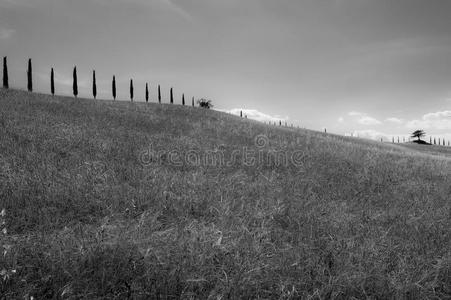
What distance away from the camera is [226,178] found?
6.70 m

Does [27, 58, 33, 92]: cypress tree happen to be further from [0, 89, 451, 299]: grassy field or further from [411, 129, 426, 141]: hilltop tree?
[411, 129, 426, 141]: hilltop tree

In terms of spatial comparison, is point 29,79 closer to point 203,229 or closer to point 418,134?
point 203,229

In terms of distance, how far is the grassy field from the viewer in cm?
297

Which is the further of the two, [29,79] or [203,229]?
[29,79]

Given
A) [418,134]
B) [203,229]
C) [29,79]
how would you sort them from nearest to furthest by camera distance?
[203,229] → [29,79] → [418,134]

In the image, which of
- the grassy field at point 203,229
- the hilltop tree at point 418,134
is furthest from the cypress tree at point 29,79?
the hilltop tree at point 418,134

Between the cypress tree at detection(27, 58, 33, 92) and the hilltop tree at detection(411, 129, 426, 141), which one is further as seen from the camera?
the hilltop tree at detection(411, 129, 426, 141)

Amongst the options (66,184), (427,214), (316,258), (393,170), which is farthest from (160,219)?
(393,170)

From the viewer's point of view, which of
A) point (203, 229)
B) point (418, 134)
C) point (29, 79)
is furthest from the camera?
point (418, 134)

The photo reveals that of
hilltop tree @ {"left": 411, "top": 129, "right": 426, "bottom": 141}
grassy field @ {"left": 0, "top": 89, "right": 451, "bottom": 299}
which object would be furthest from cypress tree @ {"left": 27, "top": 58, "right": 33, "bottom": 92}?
hilltop tree @ {"left": 411, "top": 129, "right": 426, "bottom": 141}

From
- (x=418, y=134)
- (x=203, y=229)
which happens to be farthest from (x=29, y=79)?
(x=418, y=134)

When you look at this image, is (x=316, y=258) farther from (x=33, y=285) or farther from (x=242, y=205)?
(x=33, y=285)

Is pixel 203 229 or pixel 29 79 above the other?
pixel 29 79

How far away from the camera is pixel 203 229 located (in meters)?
Result: 4.03
